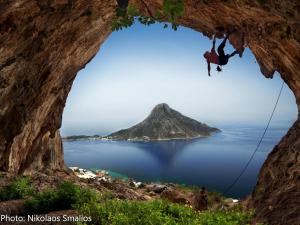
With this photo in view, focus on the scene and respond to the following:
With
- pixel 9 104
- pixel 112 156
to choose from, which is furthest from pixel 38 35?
pixel 112 156

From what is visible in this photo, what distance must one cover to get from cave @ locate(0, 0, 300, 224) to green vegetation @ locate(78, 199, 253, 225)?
5.23 metres

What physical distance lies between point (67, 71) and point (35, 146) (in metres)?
7.27

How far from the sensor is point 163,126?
142500mm

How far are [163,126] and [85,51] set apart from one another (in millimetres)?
119448

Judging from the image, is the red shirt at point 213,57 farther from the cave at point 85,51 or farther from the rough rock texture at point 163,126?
the rough rock texture at point 163,126

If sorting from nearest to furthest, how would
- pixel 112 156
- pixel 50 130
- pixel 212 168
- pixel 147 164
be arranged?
1. pixel 50 130
2. pixel 212 168
3. pixel 147 164
4. pixel 112 156

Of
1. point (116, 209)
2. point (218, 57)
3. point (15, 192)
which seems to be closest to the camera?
point (116, 209)

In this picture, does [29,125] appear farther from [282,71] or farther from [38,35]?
[282,71]

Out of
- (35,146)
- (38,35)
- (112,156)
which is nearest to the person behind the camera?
(38,35)

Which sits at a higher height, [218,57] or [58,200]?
[218,57]

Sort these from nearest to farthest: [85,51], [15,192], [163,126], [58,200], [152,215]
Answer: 1. [152,215]
2. [58,200]
3. [15,192]
4. [85,51]
5. [163,126]

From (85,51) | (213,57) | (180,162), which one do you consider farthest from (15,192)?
(180,162)

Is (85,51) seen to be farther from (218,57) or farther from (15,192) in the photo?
(15,192)

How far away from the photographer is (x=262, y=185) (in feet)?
62.7
